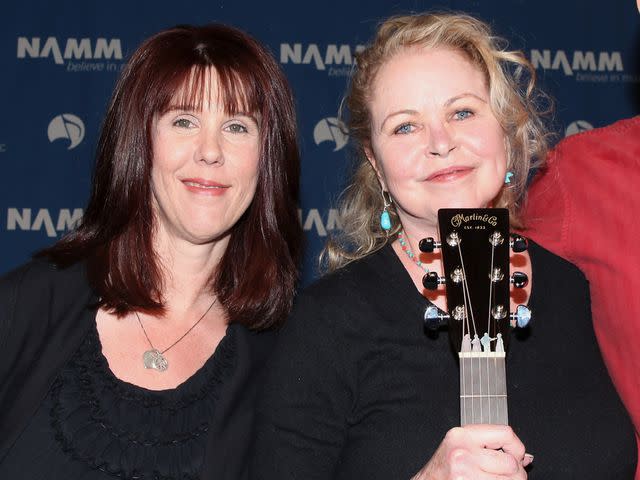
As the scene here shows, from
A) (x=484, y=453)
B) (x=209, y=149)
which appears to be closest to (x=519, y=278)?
(x=484, y=453)

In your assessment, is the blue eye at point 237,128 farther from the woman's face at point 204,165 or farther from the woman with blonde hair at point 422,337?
the woman with blonde hair at point 422,337

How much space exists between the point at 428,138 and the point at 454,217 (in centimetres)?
23

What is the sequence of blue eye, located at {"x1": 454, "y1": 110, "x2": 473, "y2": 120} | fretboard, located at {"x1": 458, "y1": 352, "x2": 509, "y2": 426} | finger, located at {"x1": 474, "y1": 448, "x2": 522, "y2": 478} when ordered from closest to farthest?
finger, located at {"x1": 474, "y1": 448, "x2": 522, "y2": 478} < fretboard, located at {"x1": 458, "y1": 352, "x2": 509, "y2": 426} < blue eye, located at {"x1": 454, "y1": 110, "x2": 473, "y2": 120}

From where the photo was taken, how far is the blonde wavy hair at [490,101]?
177 centimetres

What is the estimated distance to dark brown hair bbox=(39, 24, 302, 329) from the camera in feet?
6.24

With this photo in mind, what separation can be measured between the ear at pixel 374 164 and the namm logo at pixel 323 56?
153 centimetres

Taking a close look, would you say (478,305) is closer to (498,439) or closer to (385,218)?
(498,439)

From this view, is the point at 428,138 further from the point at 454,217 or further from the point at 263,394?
the point at 263,394

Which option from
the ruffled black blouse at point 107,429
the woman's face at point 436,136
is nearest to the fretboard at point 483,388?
the woman's face at point 436,136

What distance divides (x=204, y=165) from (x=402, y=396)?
635 mm

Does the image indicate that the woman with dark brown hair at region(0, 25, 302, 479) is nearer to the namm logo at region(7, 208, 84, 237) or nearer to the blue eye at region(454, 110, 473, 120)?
the blue eye at region(454, 110, 473, 120)

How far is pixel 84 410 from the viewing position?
178cm

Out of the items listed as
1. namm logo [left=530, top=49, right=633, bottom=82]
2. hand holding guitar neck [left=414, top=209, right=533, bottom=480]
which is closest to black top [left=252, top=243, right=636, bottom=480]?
hand holding guitar neck [left=414, top=209, right=533, bottom=480]

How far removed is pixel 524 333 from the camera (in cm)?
167
